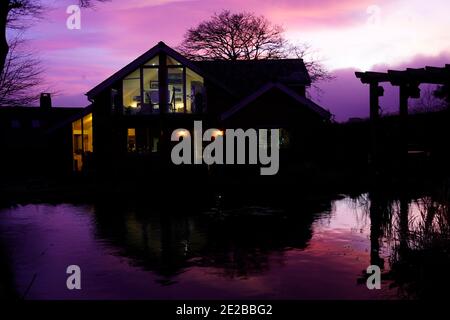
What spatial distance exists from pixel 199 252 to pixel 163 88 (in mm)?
20838

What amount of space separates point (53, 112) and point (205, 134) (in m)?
27.5

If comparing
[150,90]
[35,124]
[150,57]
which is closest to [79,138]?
[150,90]

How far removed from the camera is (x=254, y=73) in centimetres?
3391

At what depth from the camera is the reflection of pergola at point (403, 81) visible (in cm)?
1280

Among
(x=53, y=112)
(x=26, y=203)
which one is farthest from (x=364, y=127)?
(x=53, y=112)

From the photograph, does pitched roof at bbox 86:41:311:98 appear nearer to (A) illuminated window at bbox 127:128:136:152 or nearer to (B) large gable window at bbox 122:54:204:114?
(B) large gable window at bbox 122:54:204:114

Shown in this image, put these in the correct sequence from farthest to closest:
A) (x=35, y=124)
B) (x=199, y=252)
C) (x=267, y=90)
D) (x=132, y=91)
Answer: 1. (x=35, y=124)
2. (x=132, y=91)
3. (x=267, y=90)
4. (x=199, y=252)

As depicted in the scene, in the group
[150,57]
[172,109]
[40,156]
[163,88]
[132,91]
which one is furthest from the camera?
[40,156]

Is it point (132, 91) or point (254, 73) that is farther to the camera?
point (254, 73)

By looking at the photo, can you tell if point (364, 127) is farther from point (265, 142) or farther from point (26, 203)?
point (26, 203)

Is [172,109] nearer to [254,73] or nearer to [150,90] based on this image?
[150,90]

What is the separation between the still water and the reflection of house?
40.5 feet

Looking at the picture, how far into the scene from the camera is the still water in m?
7.96

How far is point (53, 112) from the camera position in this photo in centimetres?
5284
